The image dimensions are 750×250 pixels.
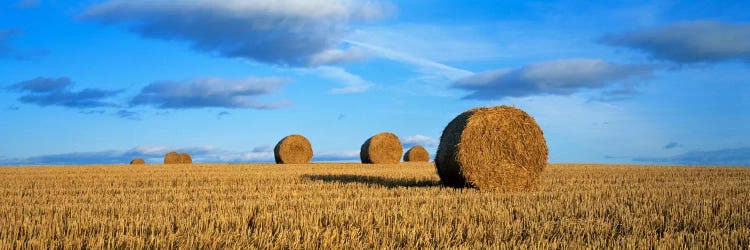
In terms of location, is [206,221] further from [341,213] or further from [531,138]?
[531,138]

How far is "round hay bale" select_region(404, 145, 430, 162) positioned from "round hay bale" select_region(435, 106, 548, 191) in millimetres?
20199

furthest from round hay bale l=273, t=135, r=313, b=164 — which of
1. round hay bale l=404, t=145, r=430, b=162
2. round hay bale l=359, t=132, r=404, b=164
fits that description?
round hay bale l=404, t=145, r=430, b=162

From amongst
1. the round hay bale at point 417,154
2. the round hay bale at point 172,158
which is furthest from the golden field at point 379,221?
the round hay bale at point 172,158

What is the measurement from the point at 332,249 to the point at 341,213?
76.9 inches

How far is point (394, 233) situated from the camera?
5.72 meters

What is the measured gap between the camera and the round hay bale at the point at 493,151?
38.0 ft

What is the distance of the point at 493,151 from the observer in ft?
38.9

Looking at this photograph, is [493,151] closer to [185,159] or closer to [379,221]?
[379,221]

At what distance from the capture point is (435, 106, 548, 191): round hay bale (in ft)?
38.0

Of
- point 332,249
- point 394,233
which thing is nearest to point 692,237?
point 394,233

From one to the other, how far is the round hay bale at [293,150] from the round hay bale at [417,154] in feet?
21.6

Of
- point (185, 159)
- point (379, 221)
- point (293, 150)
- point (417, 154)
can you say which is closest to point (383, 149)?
point (293, 150)

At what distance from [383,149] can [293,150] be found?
13.2ft

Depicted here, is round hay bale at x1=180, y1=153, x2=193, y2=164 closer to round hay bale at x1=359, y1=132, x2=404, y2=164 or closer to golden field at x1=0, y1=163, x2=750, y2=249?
round hay bale at x1=359, y1=132, x2=404, y2=164
